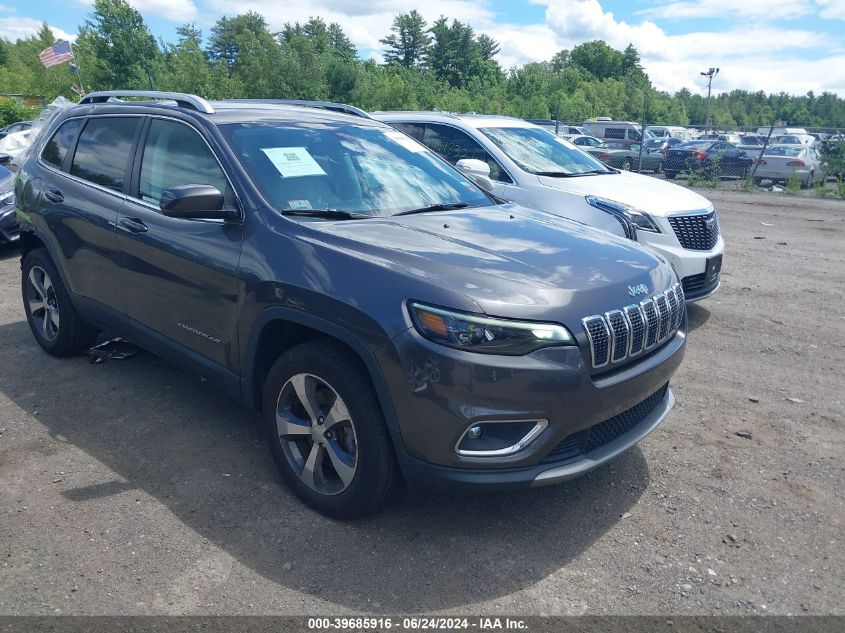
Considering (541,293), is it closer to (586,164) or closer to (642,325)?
(642,325)

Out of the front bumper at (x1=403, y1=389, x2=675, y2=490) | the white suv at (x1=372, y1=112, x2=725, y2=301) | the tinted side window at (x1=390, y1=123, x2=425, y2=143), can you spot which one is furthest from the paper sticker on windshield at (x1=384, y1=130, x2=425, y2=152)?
the tinted side window at (x1=390, y1=123, x2=425, y2=143)

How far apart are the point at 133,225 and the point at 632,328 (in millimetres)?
2890

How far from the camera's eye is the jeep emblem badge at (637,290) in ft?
10.3

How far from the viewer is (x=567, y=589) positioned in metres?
2.78

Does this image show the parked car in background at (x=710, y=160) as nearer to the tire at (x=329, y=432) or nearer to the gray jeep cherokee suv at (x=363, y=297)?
the gray jeep cherokee suv at (x=363, y=297)

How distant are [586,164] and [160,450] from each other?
569 centimetres

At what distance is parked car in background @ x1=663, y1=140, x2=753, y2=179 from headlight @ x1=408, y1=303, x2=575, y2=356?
19925 millimetres

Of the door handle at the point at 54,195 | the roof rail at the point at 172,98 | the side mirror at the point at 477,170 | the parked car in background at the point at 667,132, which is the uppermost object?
the parked car in background at the point at 667,132

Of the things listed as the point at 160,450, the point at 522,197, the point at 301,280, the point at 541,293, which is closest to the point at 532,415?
the point at 541,293

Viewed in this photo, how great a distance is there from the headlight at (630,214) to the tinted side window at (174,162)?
394 centimetres

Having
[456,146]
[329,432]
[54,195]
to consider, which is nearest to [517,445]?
[329,432]

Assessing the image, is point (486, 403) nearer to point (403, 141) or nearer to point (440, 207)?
point (440, 207)

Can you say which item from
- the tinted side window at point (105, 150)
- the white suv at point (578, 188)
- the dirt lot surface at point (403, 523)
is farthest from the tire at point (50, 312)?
the white suv at point (578, 188)

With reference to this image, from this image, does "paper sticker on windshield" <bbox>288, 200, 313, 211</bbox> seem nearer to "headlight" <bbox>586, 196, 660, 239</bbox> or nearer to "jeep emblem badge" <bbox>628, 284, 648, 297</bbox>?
"jeep emblem badge" <bbox>628, 284, 648, 297</bbox>
